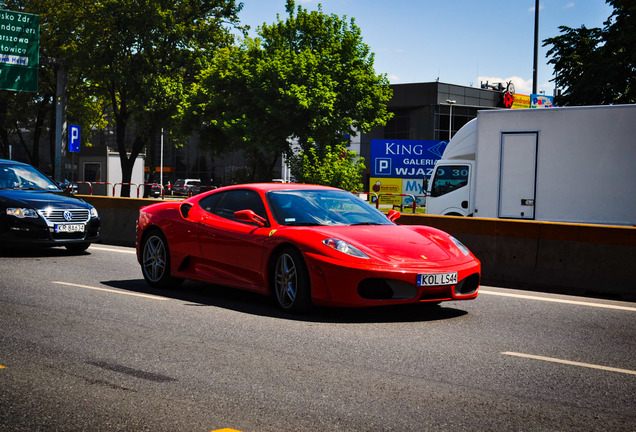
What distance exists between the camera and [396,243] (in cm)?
743

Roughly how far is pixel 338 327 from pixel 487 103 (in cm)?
7890

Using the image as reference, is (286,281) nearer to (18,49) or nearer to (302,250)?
(302,250)

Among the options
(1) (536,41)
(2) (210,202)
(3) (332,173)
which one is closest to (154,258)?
(2) (210,202)

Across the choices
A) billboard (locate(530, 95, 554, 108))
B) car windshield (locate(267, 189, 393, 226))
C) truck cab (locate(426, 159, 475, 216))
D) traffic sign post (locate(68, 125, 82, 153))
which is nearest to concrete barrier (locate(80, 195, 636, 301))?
car windshield (locate(267, 189, 393, 226))

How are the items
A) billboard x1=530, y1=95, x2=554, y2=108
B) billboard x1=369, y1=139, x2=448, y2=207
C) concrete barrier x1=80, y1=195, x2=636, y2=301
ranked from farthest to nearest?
billboard x1=530, y1=95, x2=554, y2=108 → billboard x1=369, y1=139, x2=448, y2=207 → concrete barrier x1=80, y1=195, x2=636, y2=301

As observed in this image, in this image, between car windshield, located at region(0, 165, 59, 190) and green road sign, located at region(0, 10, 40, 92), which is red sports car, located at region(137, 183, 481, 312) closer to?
car windshield, located at region(0, 165, 59, 190)

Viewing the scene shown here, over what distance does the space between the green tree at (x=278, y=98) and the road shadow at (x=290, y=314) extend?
30771mm

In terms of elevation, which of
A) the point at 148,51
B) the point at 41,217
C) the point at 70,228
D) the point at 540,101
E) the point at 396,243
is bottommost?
the point at 70,228

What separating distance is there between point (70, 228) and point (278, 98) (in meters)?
29.5

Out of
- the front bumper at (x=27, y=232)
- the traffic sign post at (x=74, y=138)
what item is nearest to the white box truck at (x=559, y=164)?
the front bumper at (x=27, y=232)

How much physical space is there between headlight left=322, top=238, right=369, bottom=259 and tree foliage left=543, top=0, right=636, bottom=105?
24099 mm

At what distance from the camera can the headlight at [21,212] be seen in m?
12.6

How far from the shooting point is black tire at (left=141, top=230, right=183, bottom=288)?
9.25 meters

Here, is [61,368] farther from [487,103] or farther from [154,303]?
[487,103]
